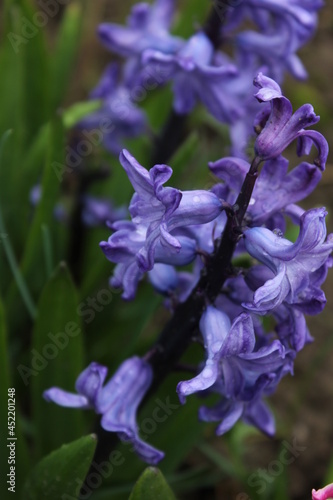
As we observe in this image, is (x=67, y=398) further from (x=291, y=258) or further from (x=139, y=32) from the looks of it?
(x=139, y=32)

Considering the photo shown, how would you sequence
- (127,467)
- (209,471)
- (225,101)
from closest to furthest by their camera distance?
(127,467) < (225,101) < (209,471)

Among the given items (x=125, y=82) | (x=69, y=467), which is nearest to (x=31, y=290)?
(x=125, y=82)

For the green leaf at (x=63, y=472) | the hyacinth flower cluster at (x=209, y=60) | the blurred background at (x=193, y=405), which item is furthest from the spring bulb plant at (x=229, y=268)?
the hyacinth flower cluster at (x=209, y=60)

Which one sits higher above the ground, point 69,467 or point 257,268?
point 257,268

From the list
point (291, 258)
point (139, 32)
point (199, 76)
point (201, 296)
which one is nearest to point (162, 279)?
point (201, 296)

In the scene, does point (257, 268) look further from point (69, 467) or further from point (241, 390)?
point (69, 467)

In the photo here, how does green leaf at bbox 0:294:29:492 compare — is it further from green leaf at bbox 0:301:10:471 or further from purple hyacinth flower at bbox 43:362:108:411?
purple hyacinth flower at bbox 43:362:108:411

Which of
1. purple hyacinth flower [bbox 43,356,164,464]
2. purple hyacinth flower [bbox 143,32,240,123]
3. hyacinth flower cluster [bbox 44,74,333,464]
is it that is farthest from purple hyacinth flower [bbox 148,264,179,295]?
purple hyacinth flower [bbox 143,32,240,123]
